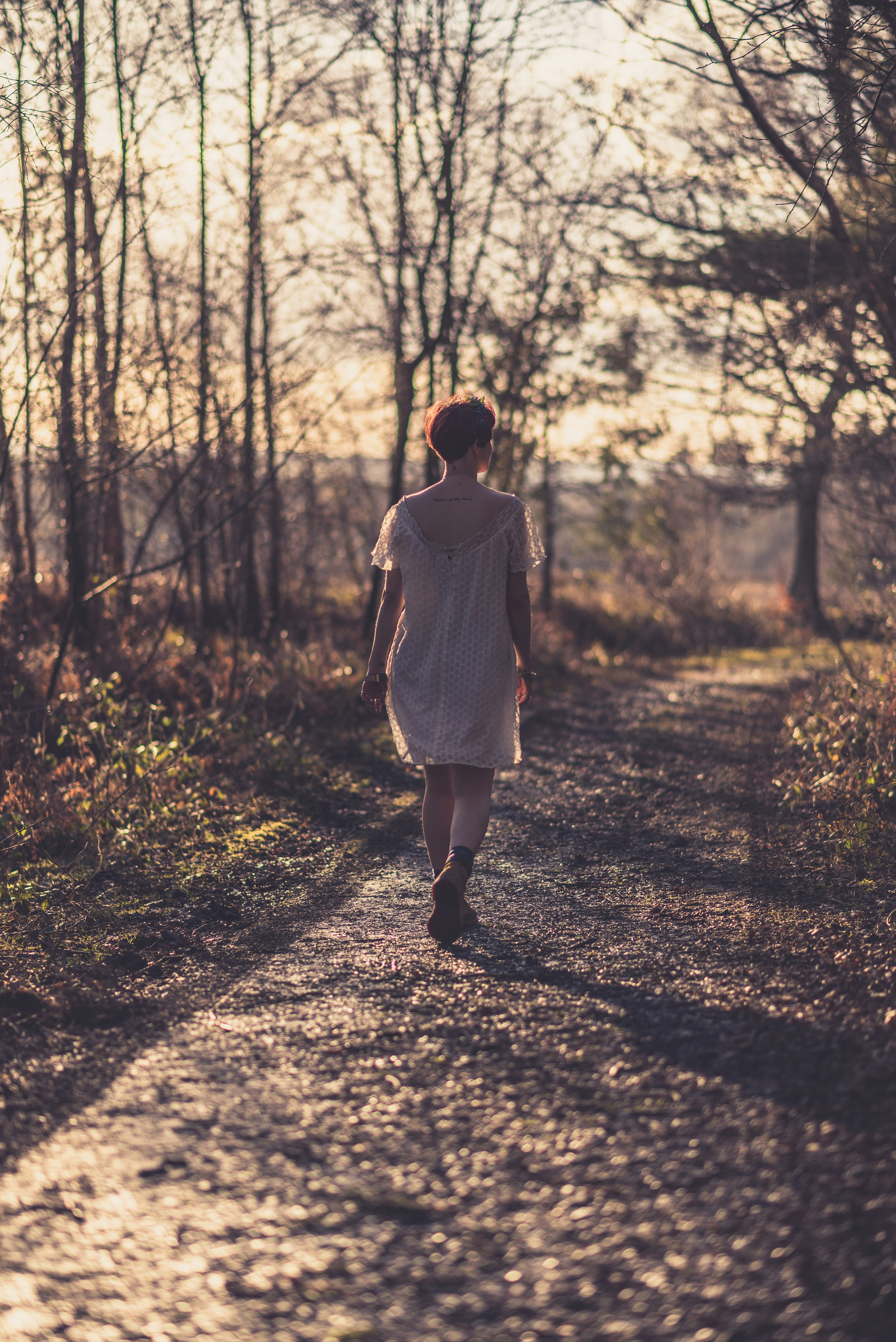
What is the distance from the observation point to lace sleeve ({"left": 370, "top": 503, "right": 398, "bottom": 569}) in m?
4.57

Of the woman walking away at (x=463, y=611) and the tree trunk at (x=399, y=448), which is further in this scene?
the tree trunk at (x=399, y=448)

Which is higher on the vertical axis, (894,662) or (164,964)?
(894,662)

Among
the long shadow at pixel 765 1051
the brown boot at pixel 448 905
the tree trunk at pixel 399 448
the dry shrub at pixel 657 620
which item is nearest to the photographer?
the long shadow at pixel 765 1051

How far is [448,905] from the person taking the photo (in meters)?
4.13

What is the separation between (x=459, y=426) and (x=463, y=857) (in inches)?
66.1

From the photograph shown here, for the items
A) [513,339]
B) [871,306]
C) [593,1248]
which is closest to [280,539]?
[513,339]

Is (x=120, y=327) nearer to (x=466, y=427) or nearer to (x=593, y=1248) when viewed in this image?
(x=466, y=427)

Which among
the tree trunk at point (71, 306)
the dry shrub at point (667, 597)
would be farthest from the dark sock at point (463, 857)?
the dry shrub at point (667, 597)

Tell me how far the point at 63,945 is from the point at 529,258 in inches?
520

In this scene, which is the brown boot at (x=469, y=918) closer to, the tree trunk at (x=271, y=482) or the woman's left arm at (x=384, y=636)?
the woman's left arm at (x=384, y=636)

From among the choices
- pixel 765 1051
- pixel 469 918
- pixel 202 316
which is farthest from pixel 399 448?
pixel 765 1051

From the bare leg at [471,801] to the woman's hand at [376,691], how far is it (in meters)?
0.42

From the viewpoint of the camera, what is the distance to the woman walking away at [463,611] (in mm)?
4434

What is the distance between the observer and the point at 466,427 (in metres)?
4.39
